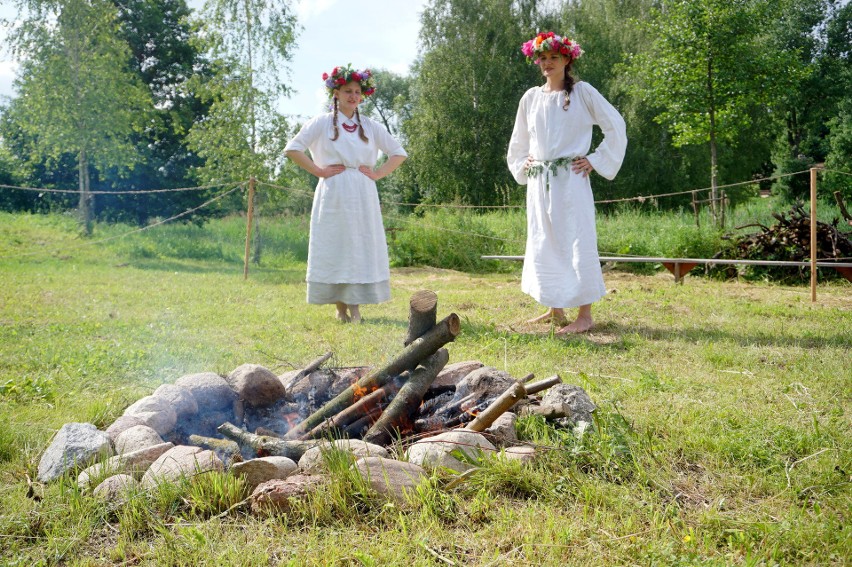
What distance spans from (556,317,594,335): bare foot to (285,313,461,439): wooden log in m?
2.41

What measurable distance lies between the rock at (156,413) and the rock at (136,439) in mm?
120

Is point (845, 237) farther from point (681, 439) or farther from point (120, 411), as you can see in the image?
point (120, 411)

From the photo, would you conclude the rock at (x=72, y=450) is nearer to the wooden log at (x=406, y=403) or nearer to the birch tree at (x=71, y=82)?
the wooden log at (x=406, y=403)

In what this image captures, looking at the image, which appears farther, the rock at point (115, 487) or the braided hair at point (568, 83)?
the braided hair at point (568, 83)

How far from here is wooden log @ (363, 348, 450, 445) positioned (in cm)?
283

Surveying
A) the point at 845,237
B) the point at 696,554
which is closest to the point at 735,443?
the point at 696,554

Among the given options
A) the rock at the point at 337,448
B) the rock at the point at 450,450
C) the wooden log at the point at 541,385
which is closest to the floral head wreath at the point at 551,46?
the wooden log at the point at 541,385

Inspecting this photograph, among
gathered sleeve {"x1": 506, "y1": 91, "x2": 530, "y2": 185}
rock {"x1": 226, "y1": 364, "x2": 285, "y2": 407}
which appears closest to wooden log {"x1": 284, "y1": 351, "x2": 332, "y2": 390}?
rock {"x1": 226, "y1": 364, "x2": 285, "y2": 407}

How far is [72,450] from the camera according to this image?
2.63m

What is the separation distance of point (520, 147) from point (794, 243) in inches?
235

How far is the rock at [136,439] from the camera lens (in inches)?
107

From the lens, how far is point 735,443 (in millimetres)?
2619

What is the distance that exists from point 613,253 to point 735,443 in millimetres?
9523

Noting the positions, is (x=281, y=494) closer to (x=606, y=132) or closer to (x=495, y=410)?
(x=495, y=410)
